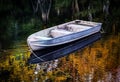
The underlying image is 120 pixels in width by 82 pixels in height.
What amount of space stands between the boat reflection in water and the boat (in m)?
0.43

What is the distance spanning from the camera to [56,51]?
24.6 metres

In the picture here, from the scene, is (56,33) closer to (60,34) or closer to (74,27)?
(60,34)

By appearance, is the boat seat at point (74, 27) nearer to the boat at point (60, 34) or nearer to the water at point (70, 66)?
the boat at point (60, 34)

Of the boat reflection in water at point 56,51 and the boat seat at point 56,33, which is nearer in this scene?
the boat reflection in water at point 56,51

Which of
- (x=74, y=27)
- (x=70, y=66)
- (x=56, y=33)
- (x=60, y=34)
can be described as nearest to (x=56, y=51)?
(x=60, y=34)

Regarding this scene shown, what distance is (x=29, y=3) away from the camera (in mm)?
42438

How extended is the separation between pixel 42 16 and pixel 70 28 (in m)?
10.2

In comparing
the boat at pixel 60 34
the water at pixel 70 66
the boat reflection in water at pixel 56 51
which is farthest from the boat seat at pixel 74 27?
the water at pixel 70 66

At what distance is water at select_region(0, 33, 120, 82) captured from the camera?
1905 cm

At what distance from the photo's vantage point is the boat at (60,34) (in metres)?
23.8

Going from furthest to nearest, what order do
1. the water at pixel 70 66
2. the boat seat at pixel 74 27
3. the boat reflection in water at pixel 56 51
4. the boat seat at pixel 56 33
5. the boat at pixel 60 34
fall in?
the boat seat at pixel 74 27
the boat seat at pixel 56 33
the boat at pixel 60 34
the boat reflection in water at pixel 56 51
the water at pixel 70 66

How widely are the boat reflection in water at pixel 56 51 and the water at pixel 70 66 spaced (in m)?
0.52

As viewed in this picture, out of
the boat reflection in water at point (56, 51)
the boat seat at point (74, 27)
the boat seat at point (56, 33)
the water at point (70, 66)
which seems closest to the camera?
the water at point (70, 66)

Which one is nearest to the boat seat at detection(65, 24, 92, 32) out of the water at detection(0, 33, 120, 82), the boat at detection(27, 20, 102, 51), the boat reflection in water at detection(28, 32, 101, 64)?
the boat at detection(27, 20, 102, 51)
